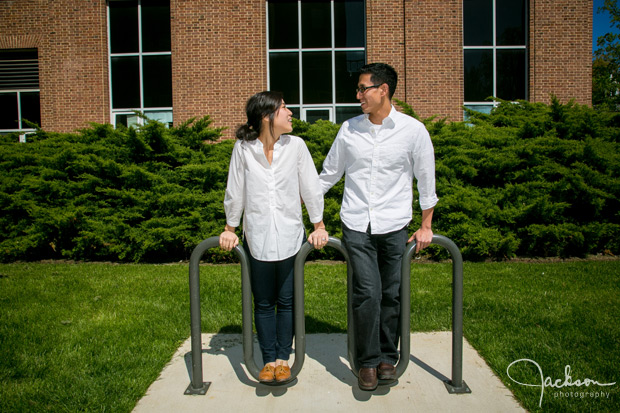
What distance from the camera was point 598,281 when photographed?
6031 mm

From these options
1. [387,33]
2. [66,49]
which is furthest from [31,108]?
[387,33]

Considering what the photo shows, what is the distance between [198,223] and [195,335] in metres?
4.46

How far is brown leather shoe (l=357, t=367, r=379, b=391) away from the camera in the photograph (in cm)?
301

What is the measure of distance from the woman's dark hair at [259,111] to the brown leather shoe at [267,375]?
5.06ft

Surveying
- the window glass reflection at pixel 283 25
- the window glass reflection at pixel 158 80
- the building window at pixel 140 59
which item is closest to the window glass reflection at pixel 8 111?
the building window at pixel 140 59

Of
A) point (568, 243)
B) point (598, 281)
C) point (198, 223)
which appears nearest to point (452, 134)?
point (568, 243)

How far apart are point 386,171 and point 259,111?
92 cm

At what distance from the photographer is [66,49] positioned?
13031 mm

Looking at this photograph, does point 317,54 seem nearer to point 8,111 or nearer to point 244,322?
point 8,111

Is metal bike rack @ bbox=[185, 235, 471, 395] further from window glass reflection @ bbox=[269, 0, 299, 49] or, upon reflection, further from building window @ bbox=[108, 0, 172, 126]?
window glass reflection @ bbox=[269, 0, 299, 49]

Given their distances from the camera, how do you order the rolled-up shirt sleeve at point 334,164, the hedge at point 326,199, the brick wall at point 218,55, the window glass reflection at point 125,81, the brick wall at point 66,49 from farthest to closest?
the window glass reflection at point 125,81
the brick wall at point 66,49
the brick wall at point 218,55
the hedge at point 326,199
the rolled-up shirt sleeve at point 334,164

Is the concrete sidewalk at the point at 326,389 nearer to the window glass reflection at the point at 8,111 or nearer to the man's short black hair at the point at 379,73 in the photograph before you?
the man's short black hair at the point at 379,73

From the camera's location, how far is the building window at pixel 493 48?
13250 mm

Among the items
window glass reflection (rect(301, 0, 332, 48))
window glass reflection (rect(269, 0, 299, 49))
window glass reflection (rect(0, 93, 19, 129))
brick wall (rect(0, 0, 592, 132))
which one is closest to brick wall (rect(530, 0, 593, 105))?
brick wall (rect(0, 0, 592, 132))
